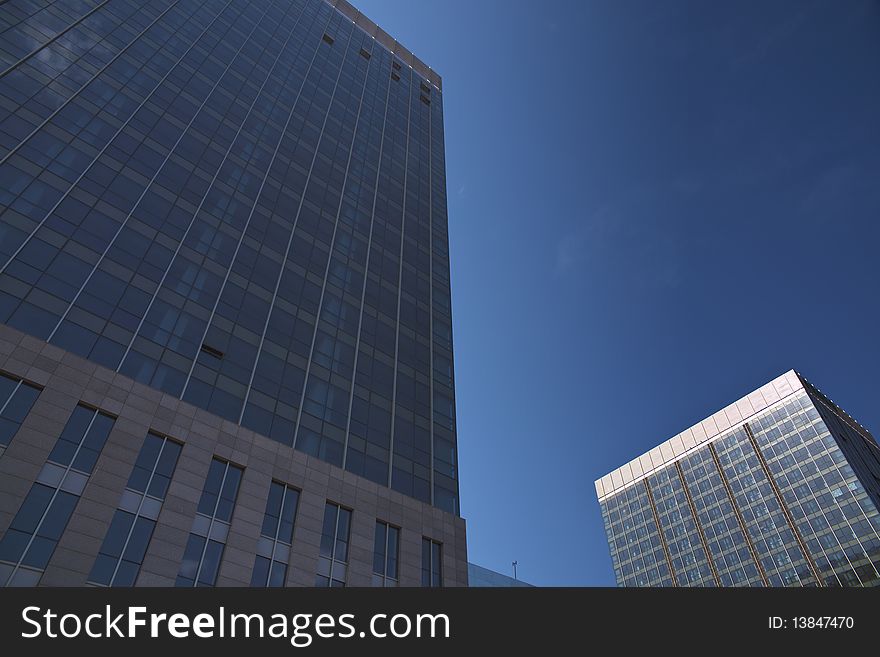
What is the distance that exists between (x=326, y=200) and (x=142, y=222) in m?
21.4

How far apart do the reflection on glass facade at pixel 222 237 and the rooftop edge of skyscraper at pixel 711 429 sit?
8741cm

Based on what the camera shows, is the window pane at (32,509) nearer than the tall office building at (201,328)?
Yes

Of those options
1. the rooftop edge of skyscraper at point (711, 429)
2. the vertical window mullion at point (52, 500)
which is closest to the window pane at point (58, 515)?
the vertical window mullion at point (52, 500)

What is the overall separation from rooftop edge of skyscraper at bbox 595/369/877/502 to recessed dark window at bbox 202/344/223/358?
379 feet

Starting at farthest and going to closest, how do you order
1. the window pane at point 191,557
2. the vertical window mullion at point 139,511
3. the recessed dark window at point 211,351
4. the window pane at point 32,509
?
the recessed dark window at point 211,351
the window pane at point 191,557
the vertical window mullion at point 139,511
the window pane at point 32,509

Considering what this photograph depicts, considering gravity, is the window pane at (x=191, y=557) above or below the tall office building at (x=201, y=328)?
below

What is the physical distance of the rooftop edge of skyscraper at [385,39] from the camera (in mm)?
104125

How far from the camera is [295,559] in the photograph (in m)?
36.3

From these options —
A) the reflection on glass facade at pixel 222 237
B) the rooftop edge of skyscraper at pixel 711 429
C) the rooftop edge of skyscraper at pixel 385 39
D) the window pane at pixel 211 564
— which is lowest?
Answer: the window pane at pixel 211 564

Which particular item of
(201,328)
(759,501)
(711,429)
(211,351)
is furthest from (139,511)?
(711,429)

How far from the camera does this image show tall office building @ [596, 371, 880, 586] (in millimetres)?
102812

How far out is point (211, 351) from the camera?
4209cm

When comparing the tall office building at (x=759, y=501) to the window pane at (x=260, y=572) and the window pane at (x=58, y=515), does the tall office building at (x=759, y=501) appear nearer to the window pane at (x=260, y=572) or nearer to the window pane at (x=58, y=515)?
the window pane at (x=260, y=572)
